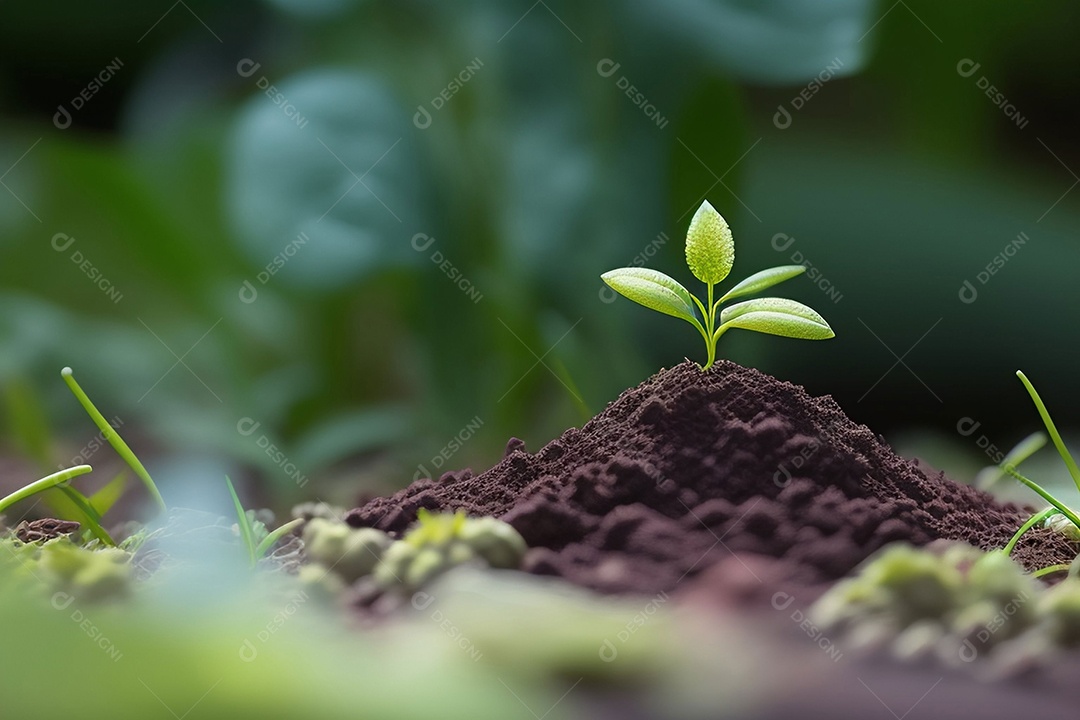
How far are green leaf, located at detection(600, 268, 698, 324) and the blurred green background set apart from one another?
70cm

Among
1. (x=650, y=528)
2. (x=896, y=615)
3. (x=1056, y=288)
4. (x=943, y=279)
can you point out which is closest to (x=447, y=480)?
(x=650, y=528)

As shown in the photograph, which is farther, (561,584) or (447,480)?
(447,480)

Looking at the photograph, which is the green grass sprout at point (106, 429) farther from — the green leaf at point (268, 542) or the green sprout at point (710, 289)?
the green sprout at point (710, 289)

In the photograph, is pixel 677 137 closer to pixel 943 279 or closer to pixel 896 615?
pixel 943 279

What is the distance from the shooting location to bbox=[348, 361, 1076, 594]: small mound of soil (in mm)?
511

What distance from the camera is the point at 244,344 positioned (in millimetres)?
1528

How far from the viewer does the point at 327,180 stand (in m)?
1.45

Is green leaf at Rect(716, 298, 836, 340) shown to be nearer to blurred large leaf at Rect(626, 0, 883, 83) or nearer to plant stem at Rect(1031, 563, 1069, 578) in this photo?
plant stem at Rect(1031, 563, 1069, 578)

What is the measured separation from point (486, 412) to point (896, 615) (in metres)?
1.06

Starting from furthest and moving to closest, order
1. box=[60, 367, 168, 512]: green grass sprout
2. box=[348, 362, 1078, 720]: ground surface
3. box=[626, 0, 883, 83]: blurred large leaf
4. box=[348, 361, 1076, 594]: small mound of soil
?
1. box=[626, 0, 883, 83]: blurred large leaf
2. box=[60, 367, 168, 512]: green grass sprout
3. box=[348, 361, 1076, 594]: small mound of soil
4. box=[348, 362, 1078, 720]: ground surface

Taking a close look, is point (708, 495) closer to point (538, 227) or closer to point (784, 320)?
point (784, 320)

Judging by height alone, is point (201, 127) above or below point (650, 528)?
below

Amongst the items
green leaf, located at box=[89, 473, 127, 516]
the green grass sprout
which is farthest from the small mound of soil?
green leaf, located at box=[89, 473, 127, 516]

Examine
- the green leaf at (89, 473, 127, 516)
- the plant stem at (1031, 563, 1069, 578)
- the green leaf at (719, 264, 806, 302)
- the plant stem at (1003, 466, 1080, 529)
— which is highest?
the plant stem at (1003, 466, 1080, 529)
